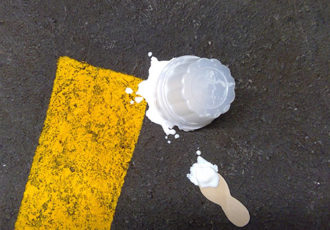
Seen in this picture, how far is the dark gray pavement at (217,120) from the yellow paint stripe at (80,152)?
2.3 inches

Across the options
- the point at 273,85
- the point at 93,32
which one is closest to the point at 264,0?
the point at 273,85

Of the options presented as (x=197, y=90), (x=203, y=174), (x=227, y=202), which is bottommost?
(x=227, y=202)

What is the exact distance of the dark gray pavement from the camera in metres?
1.67

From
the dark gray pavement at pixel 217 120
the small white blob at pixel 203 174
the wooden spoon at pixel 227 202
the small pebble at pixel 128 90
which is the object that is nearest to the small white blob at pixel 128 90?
the small pebble at pixel 128 90

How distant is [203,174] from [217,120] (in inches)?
12.8

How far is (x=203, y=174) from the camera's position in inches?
66.7

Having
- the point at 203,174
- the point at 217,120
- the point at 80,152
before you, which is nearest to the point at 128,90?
the point at 80,152

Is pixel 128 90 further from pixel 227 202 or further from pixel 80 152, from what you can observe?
pixel 227 202

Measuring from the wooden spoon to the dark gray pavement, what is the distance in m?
0.03

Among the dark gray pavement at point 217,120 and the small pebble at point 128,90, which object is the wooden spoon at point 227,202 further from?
the small pebble at point 128,90

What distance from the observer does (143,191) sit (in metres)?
1.68

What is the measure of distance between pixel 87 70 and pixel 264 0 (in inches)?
45.3

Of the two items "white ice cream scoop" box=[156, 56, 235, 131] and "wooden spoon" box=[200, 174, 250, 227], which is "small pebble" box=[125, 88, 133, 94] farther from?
"wooden spoon" box=[200, 174, 250, 227]

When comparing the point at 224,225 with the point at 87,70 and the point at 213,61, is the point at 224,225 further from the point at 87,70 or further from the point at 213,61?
the point at 87,70
